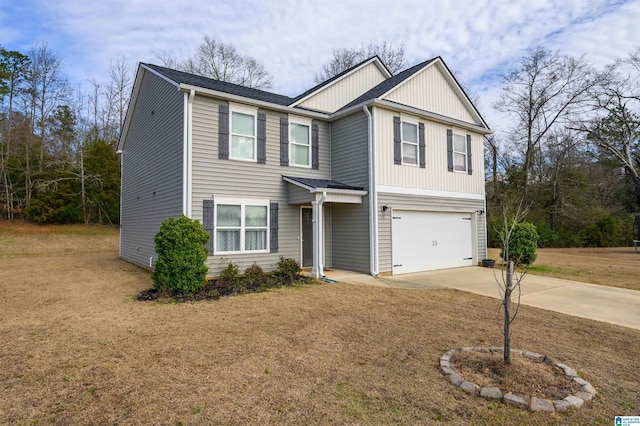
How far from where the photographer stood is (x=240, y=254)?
9977 mm

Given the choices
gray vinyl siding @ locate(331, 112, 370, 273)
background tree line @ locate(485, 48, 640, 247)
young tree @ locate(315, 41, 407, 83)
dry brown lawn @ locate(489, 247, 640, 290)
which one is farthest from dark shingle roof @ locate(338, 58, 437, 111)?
young tree @ locate(315, 41, 407, 83)

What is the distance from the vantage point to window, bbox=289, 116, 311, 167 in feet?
37.0

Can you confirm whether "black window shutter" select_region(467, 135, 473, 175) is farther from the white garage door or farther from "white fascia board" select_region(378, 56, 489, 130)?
the white garage door

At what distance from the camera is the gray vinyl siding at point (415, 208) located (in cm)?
1062

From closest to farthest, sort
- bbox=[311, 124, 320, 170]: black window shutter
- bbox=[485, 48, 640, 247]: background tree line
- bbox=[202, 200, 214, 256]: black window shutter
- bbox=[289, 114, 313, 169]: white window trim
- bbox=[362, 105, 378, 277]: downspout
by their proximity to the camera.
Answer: bbox=[202, 200, 214, 256]: black window shutter, bbox=[362, 105, 378, 277]: downspout, bbox=[289, 114, 313, 169]: white window trim, bbox=[311, 124, 320, 170]: black window shutter, bbox=[485, 48, 640, 247]: background tree line

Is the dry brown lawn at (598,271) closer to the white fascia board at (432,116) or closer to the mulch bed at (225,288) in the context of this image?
the white fascia board at (432,116)

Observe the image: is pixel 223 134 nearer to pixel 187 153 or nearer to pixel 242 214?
pixel 187 153

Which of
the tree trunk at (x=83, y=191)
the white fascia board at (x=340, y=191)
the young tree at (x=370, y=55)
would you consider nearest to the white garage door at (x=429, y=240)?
the white fascia board at (x=340, y=191)

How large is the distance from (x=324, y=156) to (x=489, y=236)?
13877mm

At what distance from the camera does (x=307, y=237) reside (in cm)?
1156

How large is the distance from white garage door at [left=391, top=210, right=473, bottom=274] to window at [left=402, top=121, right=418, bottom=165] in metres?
1.69

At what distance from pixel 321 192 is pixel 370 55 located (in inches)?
782

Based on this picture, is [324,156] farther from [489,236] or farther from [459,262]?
[489,236]

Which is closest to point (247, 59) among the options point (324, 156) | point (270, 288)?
point (324, 156)
